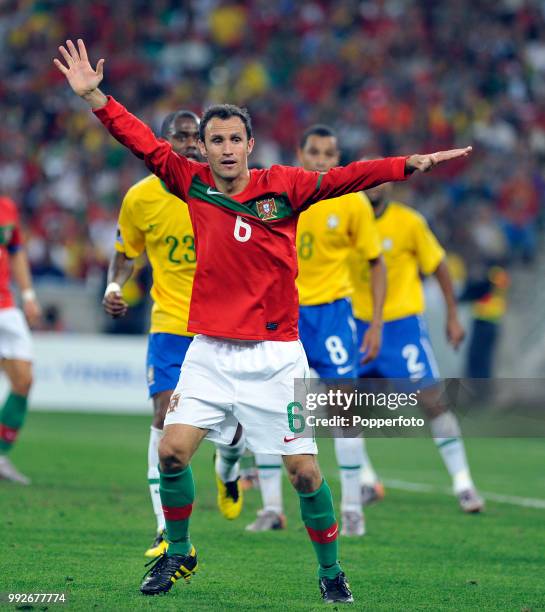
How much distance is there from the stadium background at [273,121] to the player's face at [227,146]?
8626mm

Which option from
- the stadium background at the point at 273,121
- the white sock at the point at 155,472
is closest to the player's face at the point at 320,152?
the white sock at the point at 155,472

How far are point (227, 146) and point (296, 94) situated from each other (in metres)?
16.0

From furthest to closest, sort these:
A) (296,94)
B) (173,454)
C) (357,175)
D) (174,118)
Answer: (296,94) < (174,118) < (173,454) < (357,175)

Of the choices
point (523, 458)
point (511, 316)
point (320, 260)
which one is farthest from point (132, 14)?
point (320, 260)

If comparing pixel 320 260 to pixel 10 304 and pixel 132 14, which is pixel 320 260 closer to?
pixel 10 304

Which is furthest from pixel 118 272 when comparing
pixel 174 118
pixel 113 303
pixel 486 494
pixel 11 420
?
pixel 486 494

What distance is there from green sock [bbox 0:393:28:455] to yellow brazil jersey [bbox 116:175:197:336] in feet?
11.2

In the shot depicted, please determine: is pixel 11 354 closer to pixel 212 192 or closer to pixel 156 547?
pixel 156 547

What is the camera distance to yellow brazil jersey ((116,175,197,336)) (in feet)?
25.2

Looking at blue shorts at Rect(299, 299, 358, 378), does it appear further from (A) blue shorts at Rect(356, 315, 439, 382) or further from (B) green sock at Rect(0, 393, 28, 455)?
(B) green sock at Rect(0, 393, 28, 455)

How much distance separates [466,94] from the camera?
68.2 ft

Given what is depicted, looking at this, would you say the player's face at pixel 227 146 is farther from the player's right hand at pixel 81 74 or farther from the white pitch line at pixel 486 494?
the white pitch line at pixel 486 494

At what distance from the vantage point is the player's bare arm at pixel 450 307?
10.4 metres

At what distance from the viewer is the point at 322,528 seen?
6.03 meters
